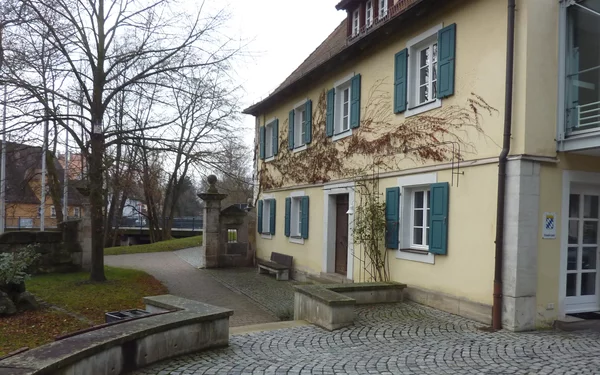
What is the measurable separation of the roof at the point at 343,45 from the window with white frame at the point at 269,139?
75 cm

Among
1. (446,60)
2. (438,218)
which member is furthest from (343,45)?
(438,218)

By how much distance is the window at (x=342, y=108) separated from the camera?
13078 millimetres

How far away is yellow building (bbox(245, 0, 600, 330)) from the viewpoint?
757 centimetres

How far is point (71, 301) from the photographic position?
35.0ft

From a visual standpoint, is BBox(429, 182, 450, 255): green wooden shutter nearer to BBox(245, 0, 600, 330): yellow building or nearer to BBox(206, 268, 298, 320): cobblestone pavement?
BBox(245, 0, 600, 330): yellow building

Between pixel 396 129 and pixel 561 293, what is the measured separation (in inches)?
173

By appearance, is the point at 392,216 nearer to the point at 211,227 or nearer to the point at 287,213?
the point at 287,213

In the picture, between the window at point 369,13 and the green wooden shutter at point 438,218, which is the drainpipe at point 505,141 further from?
the window at point 369,13

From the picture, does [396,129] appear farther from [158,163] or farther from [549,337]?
[158,163]

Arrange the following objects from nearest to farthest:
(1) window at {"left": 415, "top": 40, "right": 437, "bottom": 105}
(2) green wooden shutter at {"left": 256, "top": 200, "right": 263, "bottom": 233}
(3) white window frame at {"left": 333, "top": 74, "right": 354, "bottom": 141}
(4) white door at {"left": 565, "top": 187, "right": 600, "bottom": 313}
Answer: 1. (4) white door at {"left": 565, "top": 187, "right": 600, "bottom": 313}
2. (1) window at {"left": 415, "top": 40, "right": 437, "bottom": 105}
3. (3) white window frame at {"left": 333, "top": 74, "right": 354, "bottom": 141}
4. (2) green wooden shutter at {"left": 256, "top": 200, "right": 263, "bottom": 233}

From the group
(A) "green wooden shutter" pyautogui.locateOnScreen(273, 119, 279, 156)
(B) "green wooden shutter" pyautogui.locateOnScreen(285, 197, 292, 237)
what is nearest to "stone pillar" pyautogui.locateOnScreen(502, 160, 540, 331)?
(B) "green wooden shutter" pyautogui.locateOnScreen(285, 197, 292, 237)

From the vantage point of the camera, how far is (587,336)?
7.05 metres

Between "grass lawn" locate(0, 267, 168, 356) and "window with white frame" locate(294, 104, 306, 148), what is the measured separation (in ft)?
19.3

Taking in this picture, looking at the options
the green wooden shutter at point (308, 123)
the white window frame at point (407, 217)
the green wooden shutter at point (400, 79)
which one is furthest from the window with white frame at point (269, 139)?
the white window frame at point (407, 217)
